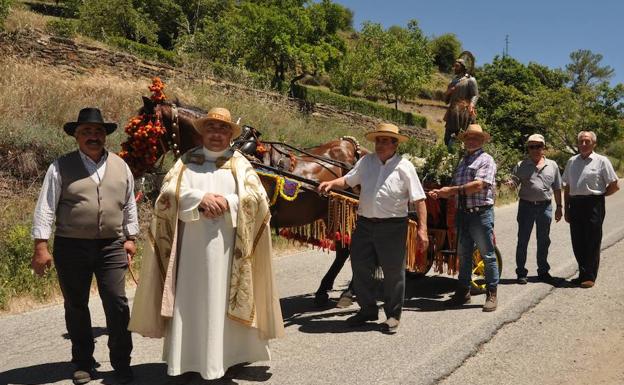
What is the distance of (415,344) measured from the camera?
4762 millimetres

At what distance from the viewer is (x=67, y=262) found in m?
3.86

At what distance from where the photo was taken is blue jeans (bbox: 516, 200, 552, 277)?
7113 mm

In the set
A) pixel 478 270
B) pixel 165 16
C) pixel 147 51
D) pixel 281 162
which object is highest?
pixel 165 16

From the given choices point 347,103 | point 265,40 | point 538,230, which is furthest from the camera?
point 347,103

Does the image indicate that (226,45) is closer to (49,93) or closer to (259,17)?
(259,17)

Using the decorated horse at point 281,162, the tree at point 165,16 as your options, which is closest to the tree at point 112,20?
the tree at point 165,16

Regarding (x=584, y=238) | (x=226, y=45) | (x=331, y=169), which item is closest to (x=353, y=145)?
(x=331, y=169)

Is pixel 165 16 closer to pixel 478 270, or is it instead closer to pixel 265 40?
pixel 265 40

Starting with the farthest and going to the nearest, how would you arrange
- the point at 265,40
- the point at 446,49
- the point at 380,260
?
the point at 446,49, the point at 265,40, the point at 380,260

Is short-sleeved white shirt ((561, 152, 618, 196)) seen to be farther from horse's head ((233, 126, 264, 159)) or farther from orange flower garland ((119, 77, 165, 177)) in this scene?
orange flower garland ((119, 77, 165, 177))

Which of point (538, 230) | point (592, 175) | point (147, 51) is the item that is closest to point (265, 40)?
point (147, 51)

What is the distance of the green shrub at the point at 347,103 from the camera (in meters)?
27.4

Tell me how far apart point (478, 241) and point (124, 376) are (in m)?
3.83

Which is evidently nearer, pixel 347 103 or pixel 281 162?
pixel 281 162
